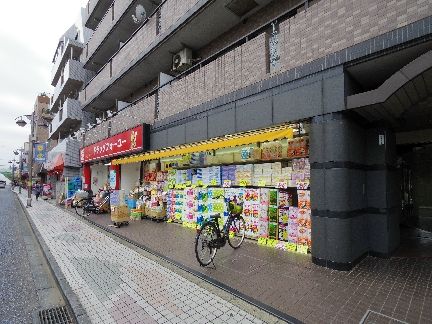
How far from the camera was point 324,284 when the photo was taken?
17.0ft

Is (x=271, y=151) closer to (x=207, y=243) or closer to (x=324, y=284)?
(x=207, y=243)

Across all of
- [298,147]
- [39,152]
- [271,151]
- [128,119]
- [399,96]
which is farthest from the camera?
[39,152]

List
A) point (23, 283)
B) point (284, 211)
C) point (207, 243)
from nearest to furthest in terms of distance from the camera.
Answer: point (23, 283) < point (207, 243) < point (284, 211)

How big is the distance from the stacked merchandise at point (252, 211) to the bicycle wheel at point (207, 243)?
7.81ft

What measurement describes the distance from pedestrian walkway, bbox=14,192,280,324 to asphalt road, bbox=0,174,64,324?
1.31 feet

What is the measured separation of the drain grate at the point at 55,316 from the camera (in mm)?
4387

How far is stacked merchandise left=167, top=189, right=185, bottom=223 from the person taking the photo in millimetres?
12055

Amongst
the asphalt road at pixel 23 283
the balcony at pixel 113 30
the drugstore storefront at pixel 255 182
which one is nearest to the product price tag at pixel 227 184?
the drugstore storefront at pixel 255 182

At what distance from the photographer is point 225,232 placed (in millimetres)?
7375

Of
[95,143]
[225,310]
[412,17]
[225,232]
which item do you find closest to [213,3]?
[412,17]

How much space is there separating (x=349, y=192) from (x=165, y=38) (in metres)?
9.56

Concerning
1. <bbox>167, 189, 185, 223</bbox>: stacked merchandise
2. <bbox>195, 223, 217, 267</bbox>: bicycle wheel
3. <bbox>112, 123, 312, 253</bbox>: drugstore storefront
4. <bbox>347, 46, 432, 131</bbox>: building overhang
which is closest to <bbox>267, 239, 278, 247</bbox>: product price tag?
<bbox>112, 123, 312, 253</bbox>: drugstore storefront

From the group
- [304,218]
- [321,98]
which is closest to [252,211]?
[304,218]

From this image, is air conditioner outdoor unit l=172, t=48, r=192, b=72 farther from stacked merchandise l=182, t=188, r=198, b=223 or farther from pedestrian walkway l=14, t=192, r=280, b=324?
pedestrian walkway l=14, t=192, r=280, b=324
